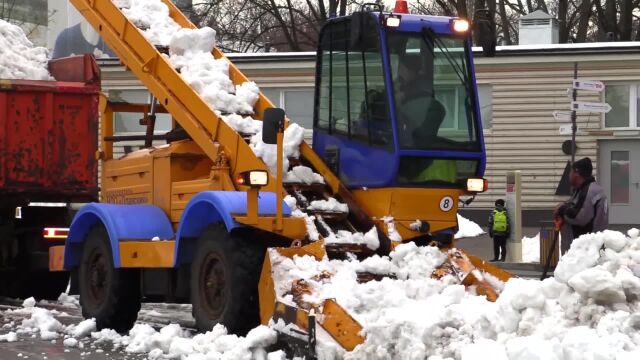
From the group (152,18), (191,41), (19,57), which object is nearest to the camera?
(191,41)

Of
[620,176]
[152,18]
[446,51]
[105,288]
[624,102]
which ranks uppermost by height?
[624,102]

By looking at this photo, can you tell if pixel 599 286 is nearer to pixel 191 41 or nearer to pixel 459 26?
pixel 459 26

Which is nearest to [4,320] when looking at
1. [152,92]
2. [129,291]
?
[129,291]

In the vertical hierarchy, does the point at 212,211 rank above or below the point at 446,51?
below

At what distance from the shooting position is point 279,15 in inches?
1647

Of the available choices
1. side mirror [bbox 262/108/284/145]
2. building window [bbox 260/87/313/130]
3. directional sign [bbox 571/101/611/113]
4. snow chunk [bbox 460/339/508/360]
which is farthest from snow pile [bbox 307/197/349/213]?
building window [bbox 260/87/313/130]

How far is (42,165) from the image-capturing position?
13547 millimetres

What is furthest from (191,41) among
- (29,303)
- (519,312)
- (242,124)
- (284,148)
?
(519,312)

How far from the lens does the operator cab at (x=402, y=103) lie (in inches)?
357

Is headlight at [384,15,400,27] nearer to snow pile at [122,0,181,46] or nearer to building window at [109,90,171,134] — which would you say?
snow pile at [122,0,181,46]

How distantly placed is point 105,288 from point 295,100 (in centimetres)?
1843

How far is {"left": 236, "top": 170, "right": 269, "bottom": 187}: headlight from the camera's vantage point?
28.3 ft

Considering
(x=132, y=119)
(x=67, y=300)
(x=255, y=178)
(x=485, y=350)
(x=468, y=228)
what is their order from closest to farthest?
(x=485, y=350) → (x=255, y=178) → (x=67, y=300) → (x=132, y=119) → (x=468, y=228)

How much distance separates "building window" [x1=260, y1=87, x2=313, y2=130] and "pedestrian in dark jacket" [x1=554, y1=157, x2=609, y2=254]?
18.2 m
